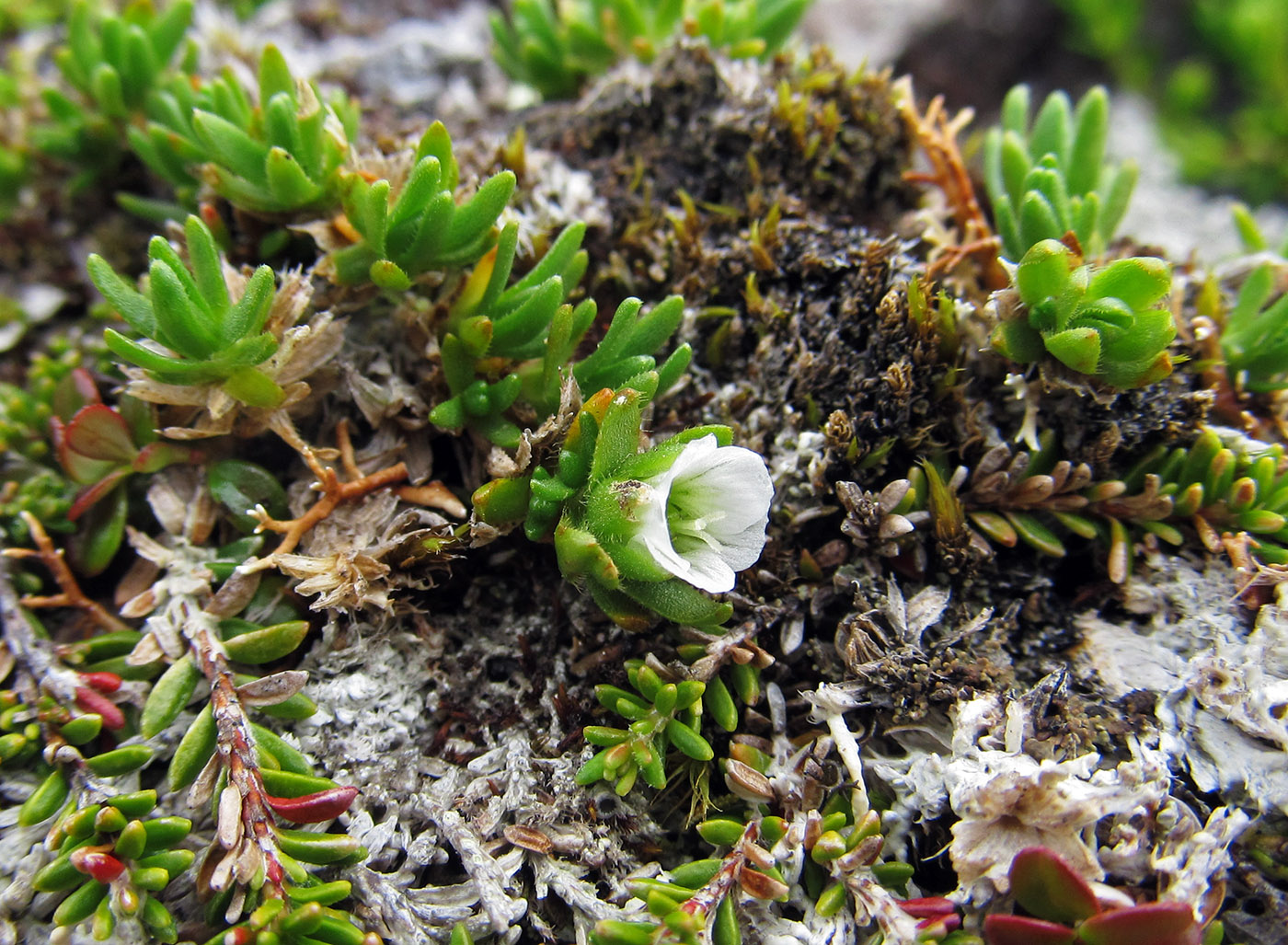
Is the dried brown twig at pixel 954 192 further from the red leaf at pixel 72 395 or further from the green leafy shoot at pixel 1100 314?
the red leaf at pixel 72 395

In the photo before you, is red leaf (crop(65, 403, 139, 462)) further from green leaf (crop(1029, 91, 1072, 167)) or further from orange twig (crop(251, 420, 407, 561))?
green leaf (crop(1029, 91, 1072, 167))

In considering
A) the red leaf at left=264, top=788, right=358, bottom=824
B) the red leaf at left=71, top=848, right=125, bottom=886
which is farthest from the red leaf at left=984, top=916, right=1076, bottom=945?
the red leaf at left=71, top=848, right=125, bottom=886

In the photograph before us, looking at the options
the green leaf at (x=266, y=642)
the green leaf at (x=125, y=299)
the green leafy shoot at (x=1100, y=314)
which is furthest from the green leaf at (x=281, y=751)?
the green leafy shoot at (x=1100, y=314)

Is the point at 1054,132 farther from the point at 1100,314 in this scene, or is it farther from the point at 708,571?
the point at 708,571

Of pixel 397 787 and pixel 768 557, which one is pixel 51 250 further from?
pixel 768 557

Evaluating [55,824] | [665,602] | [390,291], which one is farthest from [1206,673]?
[55,824]

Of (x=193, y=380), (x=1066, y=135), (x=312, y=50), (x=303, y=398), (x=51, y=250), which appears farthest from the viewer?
(x=312, y=50)

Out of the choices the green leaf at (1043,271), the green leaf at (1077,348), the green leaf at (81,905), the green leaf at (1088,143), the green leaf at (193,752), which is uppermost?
the green leaf at (1088,143)

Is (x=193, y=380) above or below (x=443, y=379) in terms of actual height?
above
